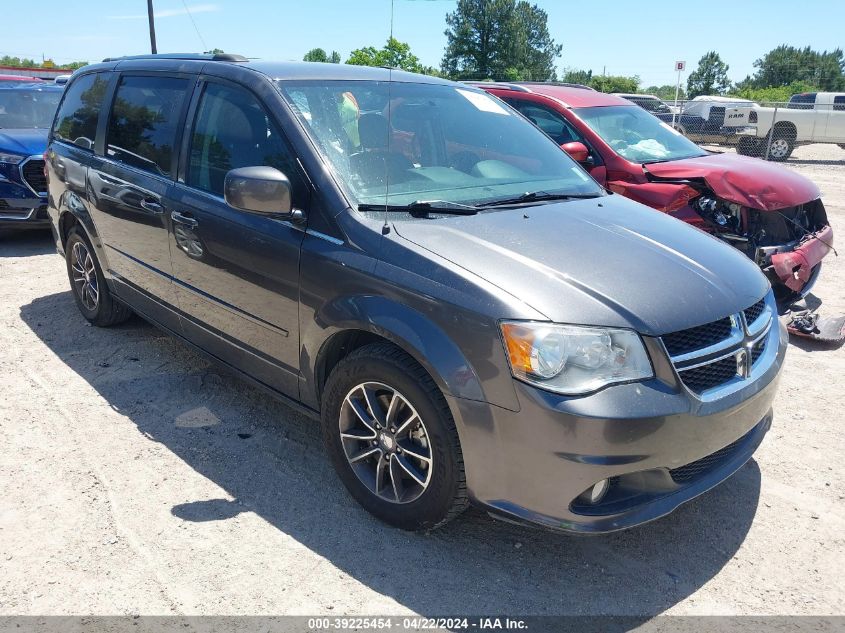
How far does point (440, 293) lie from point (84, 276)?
151 inches

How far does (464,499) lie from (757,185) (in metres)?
4.41

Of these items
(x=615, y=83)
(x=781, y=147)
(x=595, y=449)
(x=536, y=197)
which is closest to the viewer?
(x=595, y=449)

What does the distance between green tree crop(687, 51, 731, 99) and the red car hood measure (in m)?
64.0

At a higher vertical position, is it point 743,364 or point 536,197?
point 536,197

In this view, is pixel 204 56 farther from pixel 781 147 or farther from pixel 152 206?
pixel 781 147

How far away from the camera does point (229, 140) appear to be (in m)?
3.62

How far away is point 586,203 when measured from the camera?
11.6 ft

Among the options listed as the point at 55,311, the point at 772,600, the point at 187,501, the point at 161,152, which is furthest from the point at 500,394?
the point at 55,311

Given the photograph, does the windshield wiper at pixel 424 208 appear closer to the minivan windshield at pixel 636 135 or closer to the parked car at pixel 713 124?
the minivan windshield at pixel 636 135

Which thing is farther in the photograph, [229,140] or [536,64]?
[536,64]

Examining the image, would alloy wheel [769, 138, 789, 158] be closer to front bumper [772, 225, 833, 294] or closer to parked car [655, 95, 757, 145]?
parked car [655, 95, 757, 145]

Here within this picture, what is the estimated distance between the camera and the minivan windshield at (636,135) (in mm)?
6645

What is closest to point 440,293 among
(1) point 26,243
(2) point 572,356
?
(2) point 572,356

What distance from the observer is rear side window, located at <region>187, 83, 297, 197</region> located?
11.0ft
